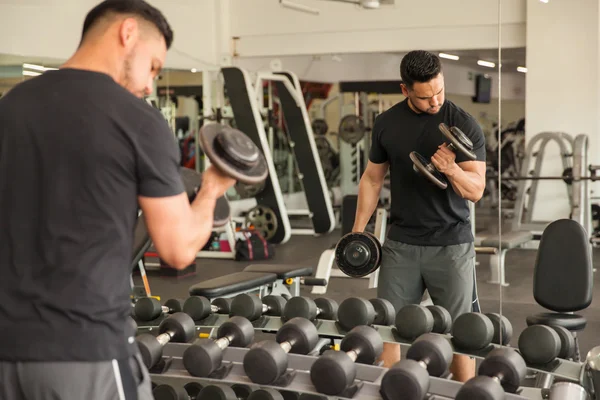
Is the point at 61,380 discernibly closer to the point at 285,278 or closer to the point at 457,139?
the point at 457,139

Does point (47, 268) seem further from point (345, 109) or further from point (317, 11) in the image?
point (345, 109)

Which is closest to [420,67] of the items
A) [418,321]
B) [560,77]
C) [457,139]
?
[457,139]

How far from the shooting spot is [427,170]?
2213 millimetres

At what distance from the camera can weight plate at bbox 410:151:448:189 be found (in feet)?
7.26

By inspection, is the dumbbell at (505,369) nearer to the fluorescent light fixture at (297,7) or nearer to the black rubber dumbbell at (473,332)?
the black rubber dumbbell at (473,332)

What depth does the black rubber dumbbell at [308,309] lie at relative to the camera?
240 cm

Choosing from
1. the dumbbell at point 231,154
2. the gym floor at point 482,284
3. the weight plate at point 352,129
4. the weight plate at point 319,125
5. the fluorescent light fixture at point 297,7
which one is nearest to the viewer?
the dumbbell at point 231,154

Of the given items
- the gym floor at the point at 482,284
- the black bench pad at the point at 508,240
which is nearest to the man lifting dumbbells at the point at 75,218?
the gym floor at the point at 482,284

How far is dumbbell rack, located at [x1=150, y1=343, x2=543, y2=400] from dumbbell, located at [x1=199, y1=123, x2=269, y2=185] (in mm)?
683

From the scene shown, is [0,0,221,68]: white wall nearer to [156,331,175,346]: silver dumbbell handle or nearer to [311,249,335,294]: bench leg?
[311,249,335,294]: bench leg

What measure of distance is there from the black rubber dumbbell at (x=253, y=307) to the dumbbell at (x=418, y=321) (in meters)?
0.51

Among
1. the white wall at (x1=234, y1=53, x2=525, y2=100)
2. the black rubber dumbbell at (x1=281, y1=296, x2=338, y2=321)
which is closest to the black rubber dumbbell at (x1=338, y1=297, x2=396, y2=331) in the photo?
the black rubber dumbbell at (x1=281, y1=296, x2=338, y2=321)

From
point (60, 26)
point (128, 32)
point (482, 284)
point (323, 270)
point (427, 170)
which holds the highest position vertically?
point (60, 26)

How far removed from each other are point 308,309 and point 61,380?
1.31 metres
